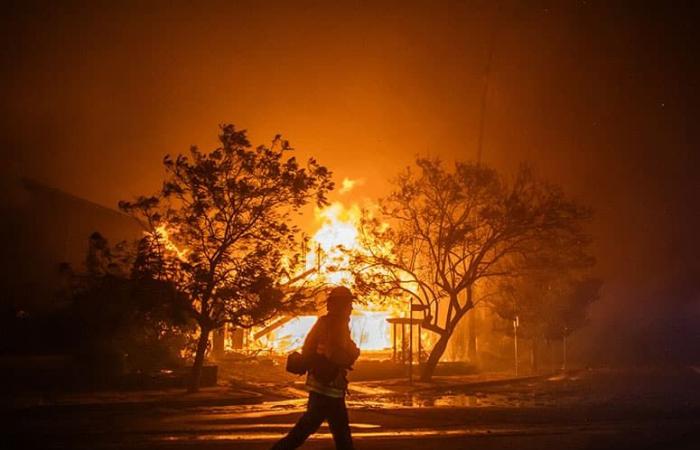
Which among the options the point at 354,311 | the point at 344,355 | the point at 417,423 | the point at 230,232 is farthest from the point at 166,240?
the point at 354,311

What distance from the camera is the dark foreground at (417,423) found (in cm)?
934

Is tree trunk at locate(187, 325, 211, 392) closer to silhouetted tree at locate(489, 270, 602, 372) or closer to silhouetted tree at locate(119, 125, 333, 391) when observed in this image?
silhouetted tree at locate(119, 125, 333, 391)

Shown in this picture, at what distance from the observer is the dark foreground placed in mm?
9344

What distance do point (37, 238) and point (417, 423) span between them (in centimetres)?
2088

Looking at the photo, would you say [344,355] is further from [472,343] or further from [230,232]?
[472,343]

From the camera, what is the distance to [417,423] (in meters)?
11.8

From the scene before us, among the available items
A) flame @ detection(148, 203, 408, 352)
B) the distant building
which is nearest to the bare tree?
flame @ detection(148, 203, 408, 352)

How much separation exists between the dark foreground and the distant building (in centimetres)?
1382

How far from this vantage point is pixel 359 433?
34.3ft

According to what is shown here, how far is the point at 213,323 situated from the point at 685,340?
96.7ft

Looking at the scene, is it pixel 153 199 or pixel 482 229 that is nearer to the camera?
pixel 153 199

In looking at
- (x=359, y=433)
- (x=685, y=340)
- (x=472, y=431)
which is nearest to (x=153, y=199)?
(x=359, y=433)

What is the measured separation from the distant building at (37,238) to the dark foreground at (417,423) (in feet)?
45.3

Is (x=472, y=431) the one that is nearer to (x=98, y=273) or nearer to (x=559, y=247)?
(x=98, y=273)
